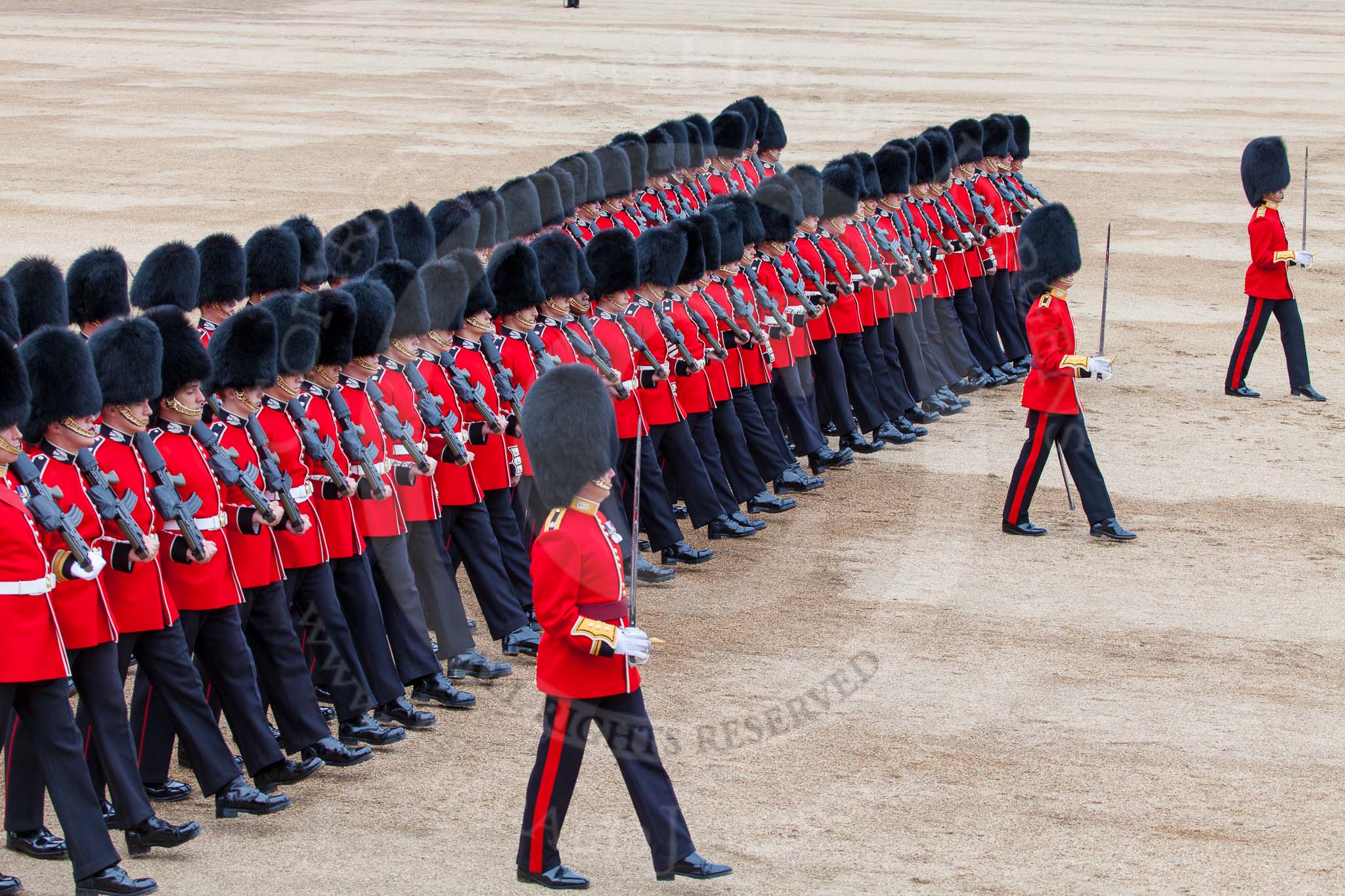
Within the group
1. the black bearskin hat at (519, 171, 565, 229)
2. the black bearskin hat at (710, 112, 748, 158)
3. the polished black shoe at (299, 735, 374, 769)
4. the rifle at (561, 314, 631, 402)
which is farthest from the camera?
the black bearskin hat at (710, 112, 748, 158)

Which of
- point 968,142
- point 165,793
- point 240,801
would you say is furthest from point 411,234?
point 968,142

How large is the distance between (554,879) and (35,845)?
1194 millimetres

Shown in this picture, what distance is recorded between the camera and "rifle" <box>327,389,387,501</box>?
5.07 metres

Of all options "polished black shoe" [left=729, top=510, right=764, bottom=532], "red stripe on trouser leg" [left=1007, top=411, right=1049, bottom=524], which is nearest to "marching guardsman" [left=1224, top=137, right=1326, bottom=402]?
"red stripe on trouser leg" [left=1007, top=411, right=1049, bottom=524]

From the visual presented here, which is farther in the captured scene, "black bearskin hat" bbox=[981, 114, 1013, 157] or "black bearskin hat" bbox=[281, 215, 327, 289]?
"black bearskin hat" bbox=[981, 114, 1013, 157]

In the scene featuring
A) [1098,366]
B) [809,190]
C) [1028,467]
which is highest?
[809,190]

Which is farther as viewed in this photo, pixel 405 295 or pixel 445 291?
pixel 445 291

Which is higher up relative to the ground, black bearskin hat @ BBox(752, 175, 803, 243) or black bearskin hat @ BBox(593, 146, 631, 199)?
black bearskin hat @ BBox(593, 146, 631, 199)

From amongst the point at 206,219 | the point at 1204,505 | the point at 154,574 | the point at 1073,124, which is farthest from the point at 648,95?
the point at 154,574

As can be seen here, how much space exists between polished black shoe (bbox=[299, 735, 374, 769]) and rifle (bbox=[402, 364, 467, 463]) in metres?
1.01

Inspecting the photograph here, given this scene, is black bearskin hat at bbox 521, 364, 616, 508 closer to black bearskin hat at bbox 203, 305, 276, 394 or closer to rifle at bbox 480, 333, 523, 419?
black bearskin hat at bbox 203, 305, 276, 394

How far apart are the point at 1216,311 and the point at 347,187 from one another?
22.6 ft

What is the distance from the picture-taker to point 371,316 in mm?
5328

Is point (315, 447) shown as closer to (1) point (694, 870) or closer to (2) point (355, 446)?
(2) point (355, 446)
